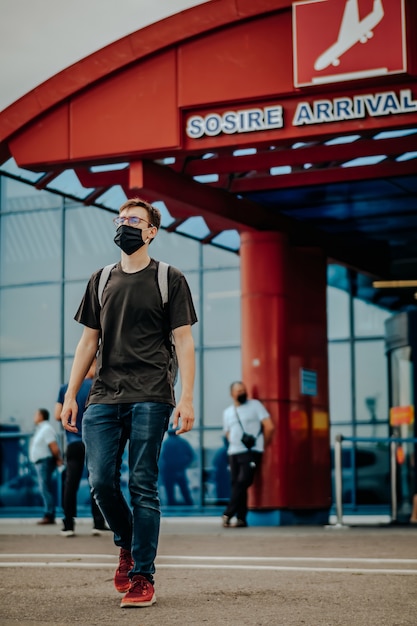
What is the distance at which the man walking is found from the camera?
17.9 ft

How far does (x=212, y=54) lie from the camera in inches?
459

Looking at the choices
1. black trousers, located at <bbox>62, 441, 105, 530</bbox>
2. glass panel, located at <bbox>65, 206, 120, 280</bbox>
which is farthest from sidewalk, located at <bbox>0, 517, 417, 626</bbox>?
glass panel, located at <bbox>65, 206, 120, 280</bbox>

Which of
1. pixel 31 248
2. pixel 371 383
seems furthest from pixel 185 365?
pixel 31 248

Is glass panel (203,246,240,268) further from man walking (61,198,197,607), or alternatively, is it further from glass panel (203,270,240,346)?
man walking (61,198,197,607)

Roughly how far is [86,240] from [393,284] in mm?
6818

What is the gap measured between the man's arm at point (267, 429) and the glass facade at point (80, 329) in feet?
15.7

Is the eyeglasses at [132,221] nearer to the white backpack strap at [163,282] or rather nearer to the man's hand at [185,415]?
the white backpack strap at [163,282]

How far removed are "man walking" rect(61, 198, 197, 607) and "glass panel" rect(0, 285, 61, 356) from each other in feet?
54.8

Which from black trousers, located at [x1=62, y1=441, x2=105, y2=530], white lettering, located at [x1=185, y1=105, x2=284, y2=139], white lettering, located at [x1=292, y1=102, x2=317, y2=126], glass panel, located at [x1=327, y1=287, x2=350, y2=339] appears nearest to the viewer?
white lettering, located at [x1=292, y1=102, x2=317, y2=126]

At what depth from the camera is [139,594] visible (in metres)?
5.35

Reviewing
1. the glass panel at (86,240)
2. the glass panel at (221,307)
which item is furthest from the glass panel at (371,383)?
the glass panel at (86,240)

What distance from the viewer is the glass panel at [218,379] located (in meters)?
20.6

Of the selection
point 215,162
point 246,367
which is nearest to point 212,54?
point 215,162

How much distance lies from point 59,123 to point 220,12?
2.12m
